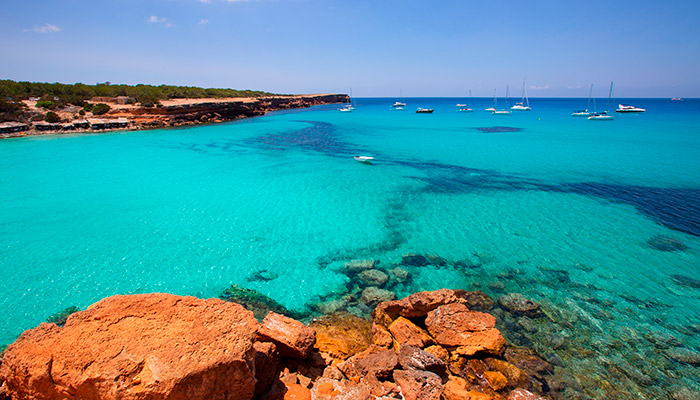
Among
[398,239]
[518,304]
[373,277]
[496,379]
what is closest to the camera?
[496,379]

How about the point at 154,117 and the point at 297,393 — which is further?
the point at 154,117

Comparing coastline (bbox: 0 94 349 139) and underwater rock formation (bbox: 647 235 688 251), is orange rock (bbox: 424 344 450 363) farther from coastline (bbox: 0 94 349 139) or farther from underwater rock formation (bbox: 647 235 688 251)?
coastline (bbox: 0 94 349 139)

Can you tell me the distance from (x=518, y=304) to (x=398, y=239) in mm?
5939

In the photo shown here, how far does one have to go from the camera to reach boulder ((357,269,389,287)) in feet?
38.1

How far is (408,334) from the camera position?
8.52 metres

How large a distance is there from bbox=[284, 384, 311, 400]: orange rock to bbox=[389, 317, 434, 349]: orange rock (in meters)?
3.27

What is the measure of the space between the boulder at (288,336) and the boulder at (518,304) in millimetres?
6673

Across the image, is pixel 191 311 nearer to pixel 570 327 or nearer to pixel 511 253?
pixel 570 327

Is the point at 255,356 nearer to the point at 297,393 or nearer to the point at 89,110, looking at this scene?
the point at 297,393

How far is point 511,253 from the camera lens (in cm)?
1369

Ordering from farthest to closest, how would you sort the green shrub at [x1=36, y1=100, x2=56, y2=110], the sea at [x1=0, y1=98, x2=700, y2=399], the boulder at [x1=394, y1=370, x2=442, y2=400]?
1. the green shrub at [x1=36, y1=100, x2=56, y2=110]
2. the sea at [x1=0, y1=98, x2=700, y2=399]
3. the boulder at [x1=394, y1=370, x2=442, y2=400]

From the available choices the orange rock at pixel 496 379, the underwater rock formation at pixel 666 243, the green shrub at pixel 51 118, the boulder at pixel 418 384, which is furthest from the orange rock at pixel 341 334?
the green shrub at pixel 51 118

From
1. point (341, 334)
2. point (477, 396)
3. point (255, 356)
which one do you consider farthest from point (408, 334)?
point (255, 356)

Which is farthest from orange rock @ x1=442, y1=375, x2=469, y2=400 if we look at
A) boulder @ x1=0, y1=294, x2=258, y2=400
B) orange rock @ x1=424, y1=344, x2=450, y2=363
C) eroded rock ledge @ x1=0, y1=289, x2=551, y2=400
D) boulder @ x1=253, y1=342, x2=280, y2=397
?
boulder @ x1=0, y1=294, x2=258, y2=400
